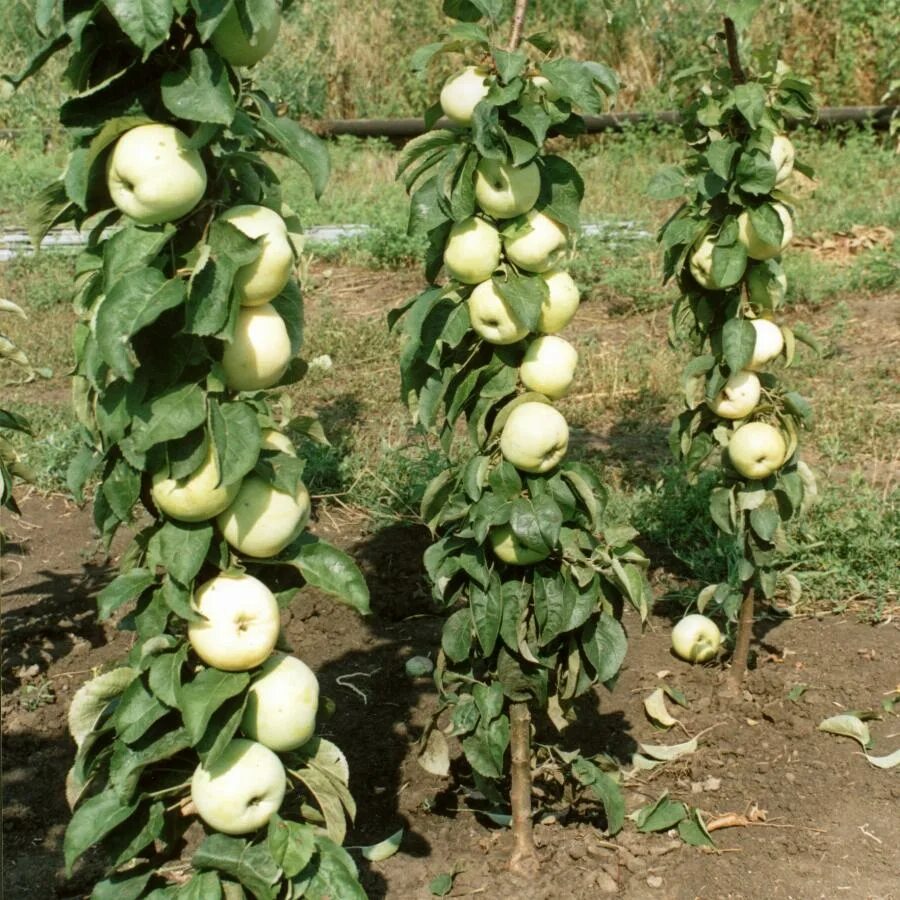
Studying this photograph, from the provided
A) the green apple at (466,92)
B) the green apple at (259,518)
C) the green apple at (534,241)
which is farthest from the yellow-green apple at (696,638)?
the green apple at (259,518)

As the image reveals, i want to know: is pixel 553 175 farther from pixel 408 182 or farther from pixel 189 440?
pixel 189 440

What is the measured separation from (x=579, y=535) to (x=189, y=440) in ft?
3.17

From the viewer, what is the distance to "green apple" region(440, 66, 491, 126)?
7.27 feet

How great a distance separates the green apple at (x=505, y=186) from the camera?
2205 millimetres

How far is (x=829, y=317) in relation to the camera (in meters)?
6.66

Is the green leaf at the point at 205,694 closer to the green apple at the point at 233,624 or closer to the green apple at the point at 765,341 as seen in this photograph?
the green apple at the point at 233,624

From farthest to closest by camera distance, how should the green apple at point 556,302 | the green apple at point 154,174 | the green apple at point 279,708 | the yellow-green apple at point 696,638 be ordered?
the yellow-green apple at point 696,638
the green apple at point 556,302
the green apple at point 279,708
the green apple at point 154,174

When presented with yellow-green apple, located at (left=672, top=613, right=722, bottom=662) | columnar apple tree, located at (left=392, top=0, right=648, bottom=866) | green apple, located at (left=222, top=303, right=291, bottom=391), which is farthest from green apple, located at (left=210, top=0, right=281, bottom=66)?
yellow-green apple, located at (left=672, top=613, right=722, bottom=662)

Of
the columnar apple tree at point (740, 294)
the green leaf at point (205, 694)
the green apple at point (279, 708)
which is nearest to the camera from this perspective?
the green leaf at point (205, 694)

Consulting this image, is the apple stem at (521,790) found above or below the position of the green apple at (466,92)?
below

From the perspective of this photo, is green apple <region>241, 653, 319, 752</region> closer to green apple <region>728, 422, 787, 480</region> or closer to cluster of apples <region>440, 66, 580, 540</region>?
cluster of apples <region>440, 66, 580, 540</region>

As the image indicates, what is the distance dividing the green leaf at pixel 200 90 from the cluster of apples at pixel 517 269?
0.64 m

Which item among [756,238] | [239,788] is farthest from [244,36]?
[756,238]

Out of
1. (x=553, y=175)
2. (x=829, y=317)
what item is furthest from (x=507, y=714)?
(x=829, y=317)
